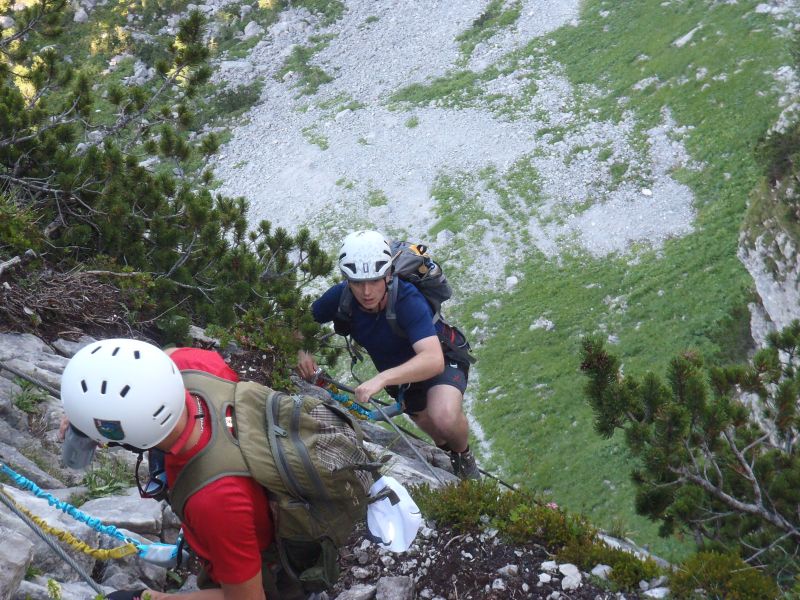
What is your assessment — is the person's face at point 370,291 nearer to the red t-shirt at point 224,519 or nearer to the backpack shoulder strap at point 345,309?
the backpack shoulder strap at point 345,309

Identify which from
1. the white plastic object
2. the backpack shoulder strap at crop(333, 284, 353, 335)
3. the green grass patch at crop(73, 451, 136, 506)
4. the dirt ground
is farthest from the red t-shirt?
the backpack shoulder strap at crop(333, 284, 353, 335)

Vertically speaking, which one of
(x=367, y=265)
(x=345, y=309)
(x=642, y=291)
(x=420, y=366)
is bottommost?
(x=642, y=291)

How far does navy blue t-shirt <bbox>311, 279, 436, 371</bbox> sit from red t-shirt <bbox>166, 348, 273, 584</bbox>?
2816 millimetres

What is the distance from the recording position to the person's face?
5.76 m

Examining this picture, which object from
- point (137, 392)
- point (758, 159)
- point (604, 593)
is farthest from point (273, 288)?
point (758, 159)

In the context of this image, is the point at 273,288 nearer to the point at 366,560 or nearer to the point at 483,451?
the point at 366,560

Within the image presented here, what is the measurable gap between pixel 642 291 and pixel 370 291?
567 inches

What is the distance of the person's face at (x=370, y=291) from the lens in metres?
5.76

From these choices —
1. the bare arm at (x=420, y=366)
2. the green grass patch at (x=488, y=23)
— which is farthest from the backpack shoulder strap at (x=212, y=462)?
the green grass patch at (x=488, y=23)

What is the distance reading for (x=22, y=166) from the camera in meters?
8.38

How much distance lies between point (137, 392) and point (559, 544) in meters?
3.18

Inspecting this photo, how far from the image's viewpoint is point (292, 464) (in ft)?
10.3

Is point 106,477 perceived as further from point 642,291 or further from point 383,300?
point 642,291

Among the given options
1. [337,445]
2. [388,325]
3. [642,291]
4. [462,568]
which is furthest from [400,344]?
[642,291]
